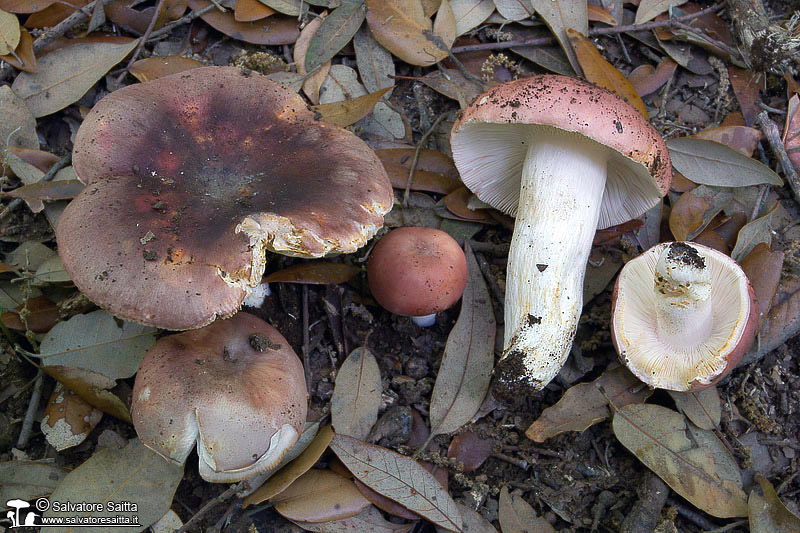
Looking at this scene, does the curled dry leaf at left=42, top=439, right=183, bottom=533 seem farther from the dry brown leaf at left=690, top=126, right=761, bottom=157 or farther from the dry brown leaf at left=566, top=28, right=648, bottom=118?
the dry brown leaf at left=690, top=126, right=761, bottom=157

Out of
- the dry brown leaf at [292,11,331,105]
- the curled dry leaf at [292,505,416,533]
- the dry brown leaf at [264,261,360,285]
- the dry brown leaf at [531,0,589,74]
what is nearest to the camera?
the curled dry leaf at [292,505,416,533]

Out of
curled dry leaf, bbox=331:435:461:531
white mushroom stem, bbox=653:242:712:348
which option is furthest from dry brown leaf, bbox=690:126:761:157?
curled dry leaf, bbox=331:435:461:531

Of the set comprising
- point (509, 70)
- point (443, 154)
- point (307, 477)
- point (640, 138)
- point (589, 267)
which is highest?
point (640, 138)

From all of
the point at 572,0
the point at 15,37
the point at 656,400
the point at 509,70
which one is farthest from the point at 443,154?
the point at 15,37

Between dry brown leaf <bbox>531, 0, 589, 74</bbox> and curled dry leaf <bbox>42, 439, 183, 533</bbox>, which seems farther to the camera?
dry brown leaf <bbox>531, 0, 589, 74</bbox>

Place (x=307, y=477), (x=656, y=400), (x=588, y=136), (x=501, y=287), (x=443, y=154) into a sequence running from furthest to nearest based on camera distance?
(x=443, y=154) → (x=501, y=287) → (x=656, y=400) → (x=307, y=477) → (x=588, y=136)

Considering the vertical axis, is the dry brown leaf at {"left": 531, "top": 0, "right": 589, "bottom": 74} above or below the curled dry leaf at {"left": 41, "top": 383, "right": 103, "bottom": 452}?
above

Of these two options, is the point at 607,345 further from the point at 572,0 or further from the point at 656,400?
the point at 572,0

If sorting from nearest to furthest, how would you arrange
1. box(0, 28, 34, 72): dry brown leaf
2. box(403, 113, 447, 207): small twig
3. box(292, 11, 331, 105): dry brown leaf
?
box(0, 28, 34, 72): dry brown leaf, box(403, 113, 447, 207): small twig, box(292, 11, 331, 105): dry brown leaf
